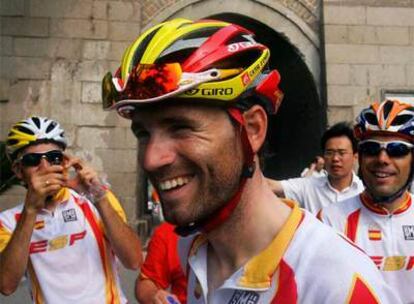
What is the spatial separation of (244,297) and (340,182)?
139 inches

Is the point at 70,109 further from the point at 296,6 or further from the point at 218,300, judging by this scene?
the point at 218,300

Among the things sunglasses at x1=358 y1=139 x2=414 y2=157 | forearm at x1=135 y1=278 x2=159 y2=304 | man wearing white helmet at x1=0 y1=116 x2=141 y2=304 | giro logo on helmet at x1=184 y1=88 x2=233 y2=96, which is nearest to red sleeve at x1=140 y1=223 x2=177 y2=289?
forearm at x1=135 y1=278 x2=159 y2=304

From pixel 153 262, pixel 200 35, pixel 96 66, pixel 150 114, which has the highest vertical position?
pixel 96 66

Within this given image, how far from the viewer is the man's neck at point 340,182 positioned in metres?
4.97

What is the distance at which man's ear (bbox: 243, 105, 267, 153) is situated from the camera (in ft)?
5.58

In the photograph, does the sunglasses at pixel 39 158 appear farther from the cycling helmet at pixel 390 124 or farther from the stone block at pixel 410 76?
the stone block at pixel 410 76

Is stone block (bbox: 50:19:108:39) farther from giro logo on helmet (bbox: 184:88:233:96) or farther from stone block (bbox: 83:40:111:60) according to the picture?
giro logo on helmet (bbox: 184:88:233:96)

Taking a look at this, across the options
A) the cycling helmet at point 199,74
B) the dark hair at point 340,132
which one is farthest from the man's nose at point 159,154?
the dark hair at point 340,132

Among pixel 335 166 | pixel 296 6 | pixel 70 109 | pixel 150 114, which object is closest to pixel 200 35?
pixel 150 114

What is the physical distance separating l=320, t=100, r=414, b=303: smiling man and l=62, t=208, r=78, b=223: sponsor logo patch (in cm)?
135

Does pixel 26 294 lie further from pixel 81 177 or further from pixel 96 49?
pixel 81 177

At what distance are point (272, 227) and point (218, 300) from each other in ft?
0.85

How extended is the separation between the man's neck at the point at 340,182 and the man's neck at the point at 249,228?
330 centimetres

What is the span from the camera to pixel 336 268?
58.2 inches
